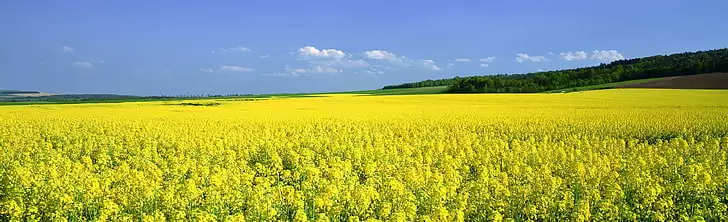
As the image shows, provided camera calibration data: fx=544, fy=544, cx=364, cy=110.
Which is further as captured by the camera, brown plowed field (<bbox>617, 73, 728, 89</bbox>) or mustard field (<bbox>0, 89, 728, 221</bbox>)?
brown plowed field (<bbox>617, 73, 728, 89</bbox>)

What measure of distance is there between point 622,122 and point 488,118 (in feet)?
18.9

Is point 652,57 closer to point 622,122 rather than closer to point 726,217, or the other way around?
point 622,122

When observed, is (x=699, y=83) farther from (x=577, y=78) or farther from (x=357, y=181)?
(x=357, y=181)

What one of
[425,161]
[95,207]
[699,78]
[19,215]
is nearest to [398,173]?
[425,161]

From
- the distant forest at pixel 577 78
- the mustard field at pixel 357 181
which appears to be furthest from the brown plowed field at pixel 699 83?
the mustard field at pixel 357 181

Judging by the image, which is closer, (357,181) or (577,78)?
(357,181)

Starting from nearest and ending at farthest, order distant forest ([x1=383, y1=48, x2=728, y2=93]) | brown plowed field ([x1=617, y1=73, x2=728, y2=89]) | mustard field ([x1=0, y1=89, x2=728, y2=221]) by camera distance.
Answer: mustard field ([x1=0, y1=89, x2=728, y2=221])
brown plowed field ([x1=617, y1=73, x2=728, y2=89])
distant forest ([x1=383, y1=48, x2=728, y2=93])

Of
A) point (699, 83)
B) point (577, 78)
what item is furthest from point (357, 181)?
point (577, 78)

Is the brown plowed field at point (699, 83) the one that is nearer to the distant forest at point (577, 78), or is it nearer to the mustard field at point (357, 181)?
the distant forest at point (577, 78)

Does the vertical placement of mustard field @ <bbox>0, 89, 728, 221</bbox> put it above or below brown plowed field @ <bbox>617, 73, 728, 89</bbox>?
below

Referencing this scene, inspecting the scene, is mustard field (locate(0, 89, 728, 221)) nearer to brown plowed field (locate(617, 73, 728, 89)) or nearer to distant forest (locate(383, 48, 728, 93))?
brown plowed field (locate(617, 73, 728, 89))

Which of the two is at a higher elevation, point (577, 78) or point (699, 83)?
point (577, 78)

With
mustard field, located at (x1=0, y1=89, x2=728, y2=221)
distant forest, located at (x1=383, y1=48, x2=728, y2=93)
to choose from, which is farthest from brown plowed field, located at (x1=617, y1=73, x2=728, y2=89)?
mustard field, located at (x1=0, y1=89, x2=728, y2=221)

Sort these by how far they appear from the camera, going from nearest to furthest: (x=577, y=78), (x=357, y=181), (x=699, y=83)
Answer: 1. (x=357, y=181)
2. (x=699, y=83)
3. (x=577, y=78)
